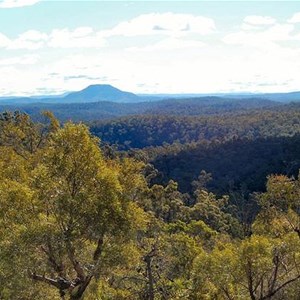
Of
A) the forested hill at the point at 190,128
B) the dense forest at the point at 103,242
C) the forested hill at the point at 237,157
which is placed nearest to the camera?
the dense forest at the point at 103,242

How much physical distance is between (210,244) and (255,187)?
180 feet

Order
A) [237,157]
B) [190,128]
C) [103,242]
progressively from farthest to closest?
[190,128] < [237,157] < [103,242]

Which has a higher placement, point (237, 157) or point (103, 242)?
point (103, 242)

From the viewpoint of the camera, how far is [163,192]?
54.8m

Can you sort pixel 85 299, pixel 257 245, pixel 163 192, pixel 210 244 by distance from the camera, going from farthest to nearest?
pixel 163 192 < pixel 210 244 < pixel 257 245 < pixel 85 299

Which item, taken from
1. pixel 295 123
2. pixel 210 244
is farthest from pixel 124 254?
pixel 295 123

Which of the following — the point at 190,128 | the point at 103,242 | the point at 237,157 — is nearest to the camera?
the point at 103,242

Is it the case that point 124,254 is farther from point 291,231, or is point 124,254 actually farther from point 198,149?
point 198,149

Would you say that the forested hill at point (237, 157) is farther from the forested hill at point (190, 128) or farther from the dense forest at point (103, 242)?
the dense forest at point (103, 242)

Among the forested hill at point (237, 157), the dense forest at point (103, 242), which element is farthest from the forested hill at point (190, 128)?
the dense forest at point (103, 242)

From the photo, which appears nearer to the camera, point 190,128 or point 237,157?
point 237,157

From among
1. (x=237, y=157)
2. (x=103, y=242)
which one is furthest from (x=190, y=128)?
(x=103, y=242)

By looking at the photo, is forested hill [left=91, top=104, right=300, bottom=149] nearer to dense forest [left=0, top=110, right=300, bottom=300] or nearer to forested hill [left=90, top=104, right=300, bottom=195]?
forested hill [left=90, top=104, right=300, bottom=195]

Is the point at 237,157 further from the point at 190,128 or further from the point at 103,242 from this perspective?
the point at 103,242
